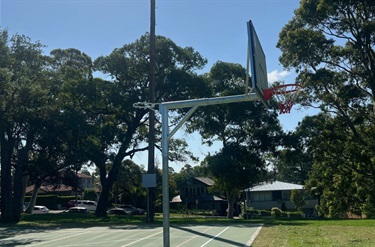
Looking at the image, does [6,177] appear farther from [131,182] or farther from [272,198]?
[272,198]

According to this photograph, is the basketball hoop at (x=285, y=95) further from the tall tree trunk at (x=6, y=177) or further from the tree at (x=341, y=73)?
the tall tree trunk at (x=6, y=177)

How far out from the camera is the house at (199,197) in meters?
67.0

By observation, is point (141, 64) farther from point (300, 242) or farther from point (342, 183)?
point (300, 242)

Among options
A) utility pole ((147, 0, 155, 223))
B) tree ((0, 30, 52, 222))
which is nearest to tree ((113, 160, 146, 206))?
tree ((0, 30, 52, 222))

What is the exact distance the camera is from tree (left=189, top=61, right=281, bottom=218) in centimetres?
3806

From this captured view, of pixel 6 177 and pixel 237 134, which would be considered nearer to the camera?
pixel 6 177

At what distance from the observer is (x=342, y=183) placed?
29.8 metres

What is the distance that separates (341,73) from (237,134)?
15.1 meters

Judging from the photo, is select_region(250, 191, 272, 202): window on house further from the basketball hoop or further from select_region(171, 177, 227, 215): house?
the basketball hoop

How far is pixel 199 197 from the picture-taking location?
226 feet

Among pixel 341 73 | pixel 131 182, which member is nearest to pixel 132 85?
pixel 341 73

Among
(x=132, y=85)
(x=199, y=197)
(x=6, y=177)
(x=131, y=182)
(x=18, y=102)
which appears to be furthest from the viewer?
(x=199, y=197)

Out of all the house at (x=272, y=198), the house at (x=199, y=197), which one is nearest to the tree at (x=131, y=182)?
the house at (x=199, y=197)

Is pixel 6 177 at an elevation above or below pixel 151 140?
below
